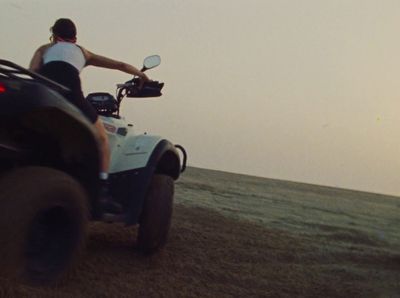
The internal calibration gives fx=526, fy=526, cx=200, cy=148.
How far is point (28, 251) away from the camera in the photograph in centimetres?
300

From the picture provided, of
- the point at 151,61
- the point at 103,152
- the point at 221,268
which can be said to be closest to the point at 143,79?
the point at 151,61

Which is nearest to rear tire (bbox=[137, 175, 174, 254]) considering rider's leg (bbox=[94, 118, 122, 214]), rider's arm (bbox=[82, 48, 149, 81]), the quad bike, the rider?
the quad bike

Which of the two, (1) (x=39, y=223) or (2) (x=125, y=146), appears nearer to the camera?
(1) (x=39, y=223)

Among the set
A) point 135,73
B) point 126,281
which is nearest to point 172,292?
point 126,281

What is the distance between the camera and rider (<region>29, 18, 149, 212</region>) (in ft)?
12.6

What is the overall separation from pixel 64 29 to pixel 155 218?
1.79m

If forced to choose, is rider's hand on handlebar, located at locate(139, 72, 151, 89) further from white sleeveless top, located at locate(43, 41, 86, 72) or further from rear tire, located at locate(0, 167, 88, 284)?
rear tire, located at locate(0, 167, 88, 284)

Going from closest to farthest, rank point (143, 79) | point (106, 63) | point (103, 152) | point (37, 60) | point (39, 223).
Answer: point (39, 223) → point (103, 152) → point (37, 60) → point (106, 63) → point (143, 79)

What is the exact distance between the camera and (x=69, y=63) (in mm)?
3910

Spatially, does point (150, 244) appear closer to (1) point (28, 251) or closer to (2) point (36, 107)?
(1) point (28, 251)

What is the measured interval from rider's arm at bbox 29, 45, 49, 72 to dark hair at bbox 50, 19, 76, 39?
14 centimetres

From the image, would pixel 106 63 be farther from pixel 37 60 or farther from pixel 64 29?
pixel 37 60

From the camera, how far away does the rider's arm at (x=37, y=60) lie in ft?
13.1

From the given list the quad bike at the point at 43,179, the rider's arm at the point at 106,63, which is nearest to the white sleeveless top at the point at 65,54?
the rider's arm at the point at 106,63
